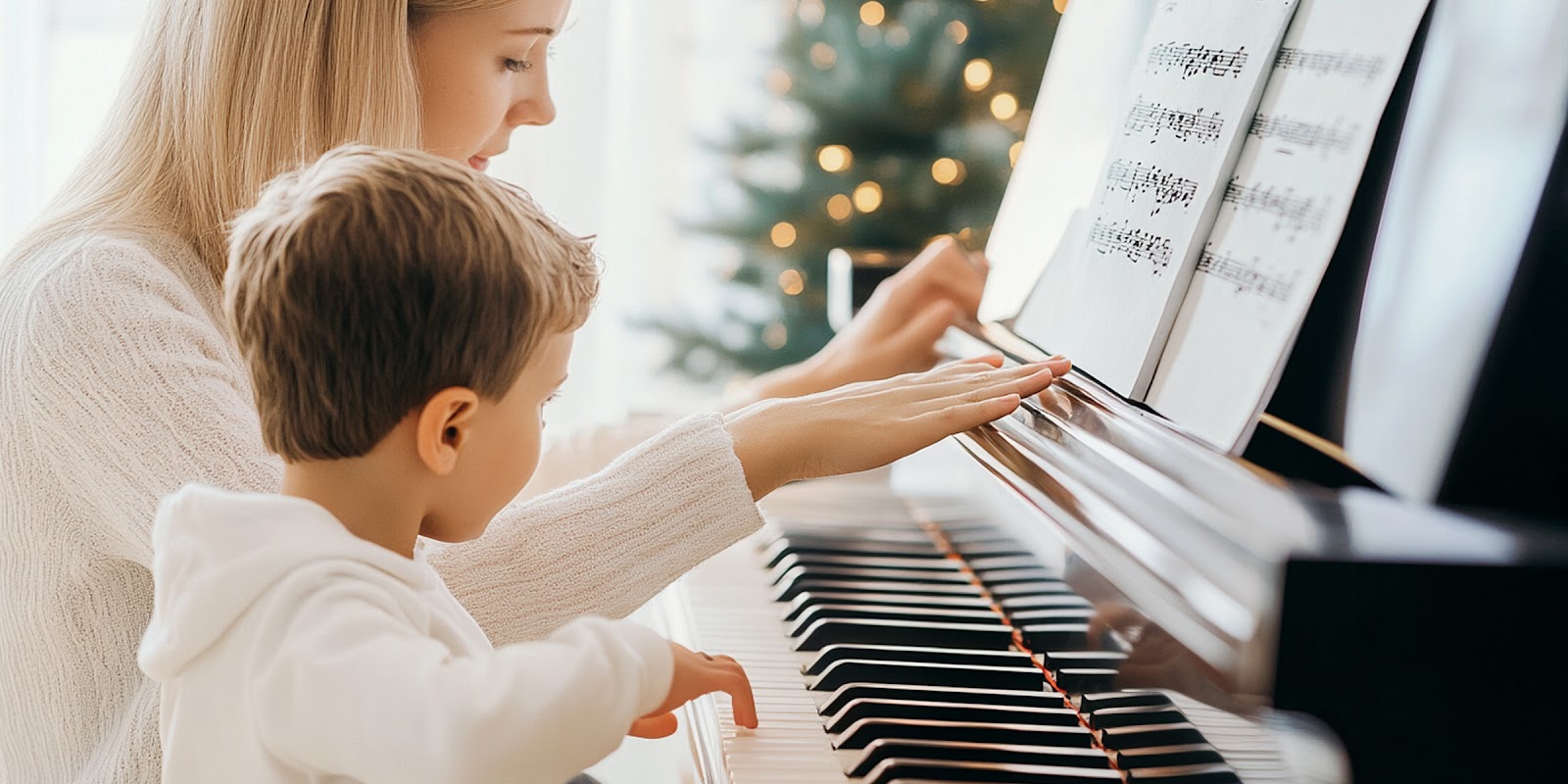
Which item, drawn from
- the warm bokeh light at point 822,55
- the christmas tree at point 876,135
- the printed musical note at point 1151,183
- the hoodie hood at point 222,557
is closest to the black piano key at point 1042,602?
the printed musical note at point 1151,183

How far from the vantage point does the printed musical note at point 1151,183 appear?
1.06m

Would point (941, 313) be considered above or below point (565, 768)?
above

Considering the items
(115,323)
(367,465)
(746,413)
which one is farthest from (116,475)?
(746,413)

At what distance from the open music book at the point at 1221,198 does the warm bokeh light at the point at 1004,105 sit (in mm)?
1752

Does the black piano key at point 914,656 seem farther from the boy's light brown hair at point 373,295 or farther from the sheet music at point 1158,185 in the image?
the boy's light brown hair at point 373,295

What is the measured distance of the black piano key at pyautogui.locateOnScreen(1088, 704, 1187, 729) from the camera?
874 mm

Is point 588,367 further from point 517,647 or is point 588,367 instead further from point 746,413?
point 517,647

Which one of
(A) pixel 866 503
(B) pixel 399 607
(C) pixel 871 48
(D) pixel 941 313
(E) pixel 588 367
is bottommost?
(E) pixel 588 367

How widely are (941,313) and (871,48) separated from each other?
61.8 inches

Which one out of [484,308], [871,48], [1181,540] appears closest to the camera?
[1181,540]

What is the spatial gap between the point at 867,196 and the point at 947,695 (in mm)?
2141

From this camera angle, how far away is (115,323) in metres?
1.03

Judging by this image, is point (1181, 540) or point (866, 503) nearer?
point (1181, 540)

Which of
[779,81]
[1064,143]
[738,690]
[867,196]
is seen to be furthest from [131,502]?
[779,81]
